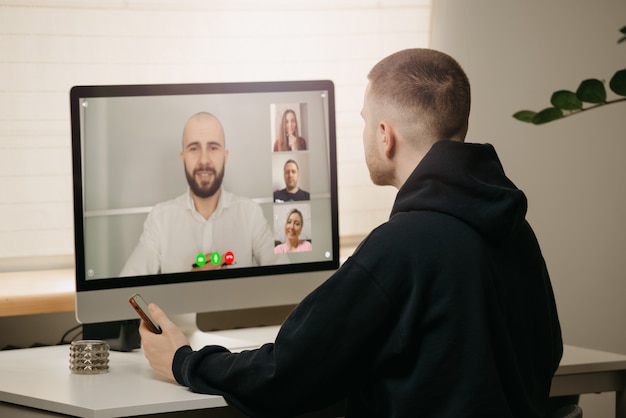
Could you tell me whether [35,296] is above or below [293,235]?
below

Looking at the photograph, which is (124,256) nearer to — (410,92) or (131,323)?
(131,323)

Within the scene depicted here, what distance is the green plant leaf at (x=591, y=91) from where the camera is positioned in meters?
1.42

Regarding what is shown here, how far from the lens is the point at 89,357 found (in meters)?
1.66

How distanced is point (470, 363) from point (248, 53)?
5.18 feet

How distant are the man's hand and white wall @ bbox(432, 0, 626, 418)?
1433mm

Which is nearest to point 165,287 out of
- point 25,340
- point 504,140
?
point 25,340

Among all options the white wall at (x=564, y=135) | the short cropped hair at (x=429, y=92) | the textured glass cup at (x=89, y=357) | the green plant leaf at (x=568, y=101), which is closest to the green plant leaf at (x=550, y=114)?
the green plant leaf at (x=568, y=101)

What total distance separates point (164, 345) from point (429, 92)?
26.8 inches

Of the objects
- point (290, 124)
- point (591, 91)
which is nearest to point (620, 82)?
point (591, 91)

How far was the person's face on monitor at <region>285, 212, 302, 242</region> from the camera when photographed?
6.49 feet

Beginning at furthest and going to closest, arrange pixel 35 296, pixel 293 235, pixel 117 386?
pixel 35 296, pixel 293 235, pixel 117 386

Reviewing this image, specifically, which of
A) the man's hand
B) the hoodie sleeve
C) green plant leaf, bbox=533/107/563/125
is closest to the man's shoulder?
the man's hand

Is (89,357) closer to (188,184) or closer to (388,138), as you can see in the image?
(188,184)

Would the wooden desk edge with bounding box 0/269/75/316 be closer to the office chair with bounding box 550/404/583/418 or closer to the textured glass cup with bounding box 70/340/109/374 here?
the textured glass cup with bounding box 70/340/109/374
